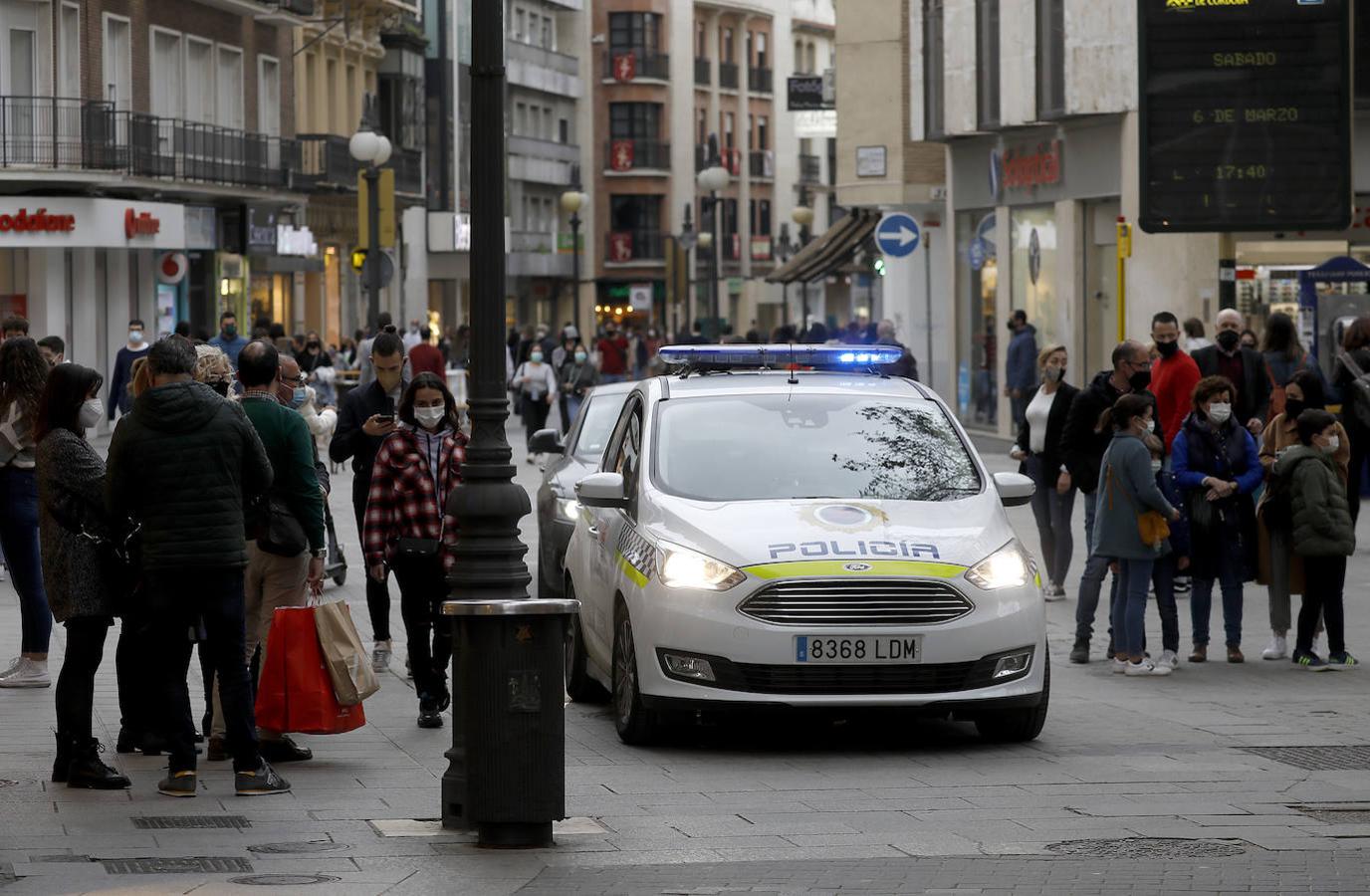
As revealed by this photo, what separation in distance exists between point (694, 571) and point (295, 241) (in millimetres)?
45793

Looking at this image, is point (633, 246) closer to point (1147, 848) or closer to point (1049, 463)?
point (1049, 463)

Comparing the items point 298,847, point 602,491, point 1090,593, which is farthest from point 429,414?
point 1090,593

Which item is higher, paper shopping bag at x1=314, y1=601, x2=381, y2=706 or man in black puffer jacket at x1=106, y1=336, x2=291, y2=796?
man in black puffer jacket at x1=106, y1=336, x2=291, y2=796

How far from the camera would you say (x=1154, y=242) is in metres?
33.4

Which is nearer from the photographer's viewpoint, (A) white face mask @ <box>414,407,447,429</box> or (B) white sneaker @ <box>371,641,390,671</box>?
(A) white face mask @ <box>414,407,447,429</box>

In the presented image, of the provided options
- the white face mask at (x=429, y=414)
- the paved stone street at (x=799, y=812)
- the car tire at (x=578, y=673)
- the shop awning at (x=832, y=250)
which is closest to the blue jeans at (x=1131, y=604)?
the paved stone street at (x=799, y=812)

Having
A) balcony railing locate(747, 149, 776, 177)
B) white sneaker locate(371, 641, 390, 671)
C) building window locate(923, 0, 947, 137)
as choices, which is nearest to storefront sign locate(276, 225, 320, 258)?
building window locate(923, 0, 947, 137)

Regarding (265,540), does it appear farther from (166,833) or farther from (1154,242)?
(1154,242)

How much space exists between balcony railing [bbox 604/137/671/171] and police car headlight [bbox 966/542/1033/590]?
91.9 metres

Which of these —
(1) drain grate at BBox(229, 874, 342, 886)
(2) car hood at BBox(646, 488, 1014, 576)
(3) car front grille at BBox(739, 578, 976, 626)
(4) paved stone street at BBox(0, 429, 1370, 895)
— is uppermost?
(2) car hood at BBox(646, 488, 1014, 576)

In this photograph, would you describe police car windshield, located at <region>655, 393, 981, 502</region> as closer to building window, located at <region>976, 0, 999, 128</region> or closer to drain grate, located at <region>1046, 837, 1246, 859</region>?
drain grate, located at <region>1046, 837, 1246, 859</region>

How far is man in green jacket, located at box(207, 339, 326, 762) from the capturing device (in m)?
11.6

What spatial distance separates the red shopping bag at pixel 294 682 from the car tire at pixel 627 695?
4.73ft

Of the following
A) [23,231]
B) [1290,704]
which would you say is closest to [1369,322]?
[1290,704]
